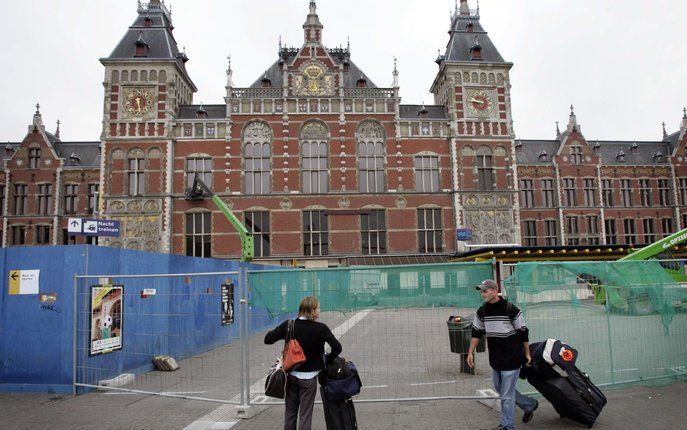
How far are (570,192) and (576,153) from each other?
3531mm

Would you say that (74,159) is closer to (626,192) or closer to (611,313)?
(611,313)

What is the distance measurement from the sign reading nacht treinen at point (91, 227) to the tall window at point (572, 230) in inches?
1420

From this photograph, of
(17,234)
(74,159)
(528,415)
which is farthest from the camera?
(74,159)

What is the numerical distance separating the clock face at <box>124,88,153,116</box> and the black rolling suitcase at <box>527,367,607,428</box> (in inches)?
1239

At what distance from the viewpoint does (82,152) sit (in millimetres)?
42844

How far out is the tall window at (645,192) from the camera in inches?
1710

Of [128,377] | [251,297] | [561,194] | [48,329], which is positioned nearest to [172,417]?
[251,297]

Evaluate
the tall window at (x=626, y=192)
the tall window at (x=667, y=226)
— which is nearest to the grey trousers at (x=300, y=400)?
the tall window at (x=626, y=192)

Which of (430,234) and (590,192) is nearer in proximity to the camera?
(430,234)

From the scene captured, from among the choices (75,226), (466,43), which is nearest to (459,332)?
(75,226)

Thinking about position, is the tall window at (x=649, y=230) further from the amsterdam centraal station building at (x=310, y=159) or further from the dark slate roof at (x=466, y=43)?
the dark slate roof at (x=466, y=43)

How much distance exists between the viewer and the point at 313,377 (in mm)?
5816

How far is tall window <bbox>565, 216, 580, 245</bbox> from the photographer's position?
134 ft

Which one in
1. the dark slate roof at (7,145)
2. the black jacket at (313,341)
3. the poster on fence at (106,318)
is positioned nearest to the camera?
the black jacket at (313,341)
